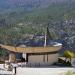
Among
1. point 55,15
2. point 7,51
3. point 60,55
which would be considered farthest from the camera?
point 55,15

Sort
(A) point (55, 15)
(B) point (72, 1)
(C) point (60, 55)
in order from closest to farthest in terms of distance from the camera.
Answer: (C) point (60, 55)
(A) point (55, 15)
(B) point (72, 1)

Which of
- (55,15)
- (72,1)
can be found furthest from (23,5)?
(55,15)

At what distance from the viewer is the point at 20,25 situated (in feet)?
315

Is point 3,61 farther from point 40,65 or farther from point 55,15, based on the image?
point 55,15

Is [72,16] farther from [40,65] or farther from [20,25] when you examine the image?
[40,65]

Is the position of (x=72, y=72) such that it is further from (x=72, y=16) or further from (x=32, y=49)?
(x=72, y=16)

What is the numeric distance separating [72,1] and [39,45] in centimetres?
11246

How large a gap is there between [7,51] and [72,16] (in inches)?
2946

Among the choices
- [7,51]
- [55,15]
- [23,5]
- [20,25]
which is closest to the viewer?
[7,51]

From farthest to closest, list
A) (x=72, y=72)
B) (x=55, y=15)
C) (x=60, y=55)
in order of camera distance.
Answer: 1. (x=55, y=15)
2. (x=60, y=55)
3. (x=72, y=72)

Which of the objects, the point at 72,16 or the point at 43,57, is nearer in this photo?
the point at 43,57

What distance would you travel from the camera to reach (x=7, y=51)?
25.2 metres

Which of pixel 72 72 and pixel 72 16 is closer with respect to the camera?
pixel 72 72

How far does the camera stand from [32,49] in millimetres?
24484
